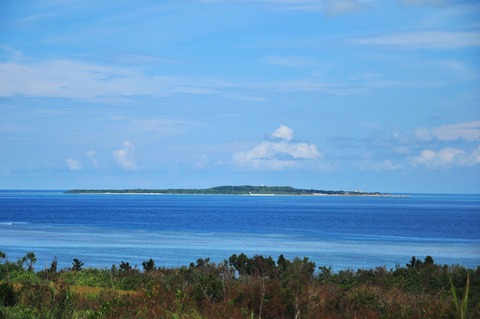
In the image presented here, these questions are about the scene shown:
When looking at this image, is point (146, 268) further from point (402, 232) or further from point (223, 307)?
point (402, 232)

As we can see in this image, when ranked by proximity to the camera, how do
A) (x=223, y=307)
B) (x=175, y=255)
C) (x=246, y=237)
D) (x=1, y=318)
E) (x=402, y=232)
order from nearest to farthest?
(x=1, y=318) < (x=223, y=307) < (x=175, y=255) < (x=246, y=237) < (x=402, y=232)

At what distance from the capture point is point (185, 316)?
→ 10898 millimetres

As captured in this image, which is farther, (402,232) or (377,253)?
(402,232)

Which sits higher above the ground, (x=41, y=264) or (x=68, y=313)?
(x=68, y=313)

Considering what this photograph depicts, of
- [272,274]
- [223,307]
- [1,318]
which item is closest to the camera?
[1,318]

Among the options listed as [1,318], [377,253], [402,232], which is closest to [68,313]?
[1,318]

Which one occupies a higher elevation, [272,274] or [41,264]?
[272,274]

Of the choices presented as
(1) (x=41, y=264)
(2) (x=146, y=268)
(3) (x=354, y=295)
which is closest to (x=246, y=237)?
(1) (x=41, y=264)

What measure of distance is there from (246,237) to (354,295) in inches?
2263

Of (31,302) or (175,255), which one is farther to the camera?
(175,255)

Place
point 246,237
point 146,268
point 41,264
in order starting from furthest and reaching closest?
point 246,237
point 41,264
point 146,268

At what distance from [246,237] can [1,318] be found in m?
60.1

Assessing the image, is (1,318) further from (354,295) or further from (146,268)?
(146,268)

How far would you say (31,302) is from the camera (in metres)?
12.6
